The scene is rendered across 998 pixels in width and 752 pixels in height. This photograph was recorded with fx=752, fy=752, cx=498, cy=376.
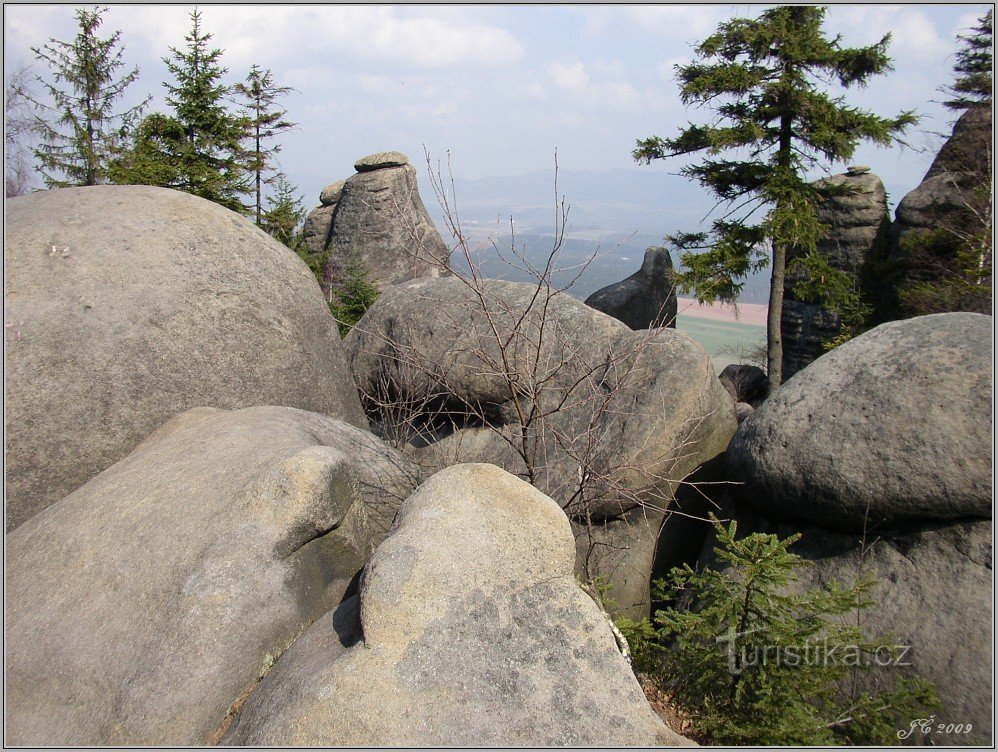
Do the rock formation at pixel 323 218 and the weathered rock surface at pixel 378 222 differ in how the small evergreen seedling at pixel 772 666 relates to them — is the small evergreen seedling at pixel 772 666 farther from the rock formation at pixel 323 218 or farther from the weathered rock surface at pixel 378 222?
the rock formation at pixel 323 218

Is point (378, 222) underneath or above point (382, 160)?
underneath

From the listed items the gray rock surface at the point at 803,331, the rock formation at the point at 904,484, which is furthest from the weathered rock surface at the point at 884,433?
the gray rock surface at the point at 803,331

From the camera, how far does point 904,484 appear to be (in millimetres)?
5203

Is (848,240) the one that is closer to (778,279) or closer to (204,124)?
(778,279)

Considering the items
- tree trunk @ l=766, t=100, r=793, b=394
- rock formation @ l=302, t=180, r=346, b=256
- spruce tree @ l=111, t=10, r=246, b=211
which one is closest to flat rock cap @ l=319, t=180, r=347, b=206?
rock formation @ l=302, t=180, r=346, b=256

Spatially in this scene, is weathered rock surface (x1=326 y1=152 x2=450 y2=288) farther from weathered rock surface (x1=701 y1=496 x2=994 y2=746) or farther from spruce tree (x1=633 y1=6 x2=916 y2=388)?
weathered rock surface (x1=701 y1=496 x2=994 y2=746)

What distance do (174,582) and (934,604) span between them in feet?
15.5

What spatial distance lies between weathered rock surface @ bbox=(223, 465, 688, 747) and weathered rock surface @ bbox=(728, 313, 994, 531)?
102 inches

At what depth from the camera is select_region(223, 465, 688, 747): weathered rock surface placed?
133 inches

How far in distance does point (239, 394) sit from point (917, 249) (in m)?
15.0

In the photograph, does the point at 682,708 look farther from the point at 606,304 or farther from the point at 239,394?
the point at 606,304

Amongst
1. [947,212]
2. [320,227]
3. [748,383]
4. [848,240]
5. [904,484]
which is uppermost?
[947,212]

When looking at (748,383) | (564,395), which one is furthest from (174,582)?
(748,383)

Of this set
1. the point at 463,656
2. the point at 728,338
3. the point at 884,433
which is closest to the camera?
the point at 463,656
